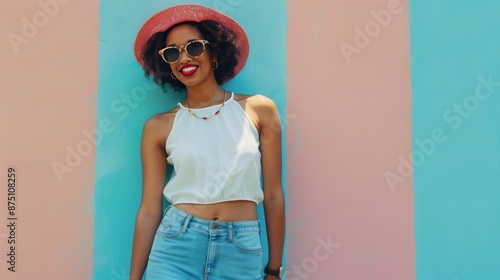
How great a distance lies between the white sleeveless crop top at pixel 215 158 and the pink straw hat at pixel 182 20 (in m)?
0.34

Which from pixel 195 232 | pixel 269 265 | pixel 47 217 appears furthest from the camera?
pixel 47 217

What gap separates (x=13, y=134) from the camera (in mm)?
2762

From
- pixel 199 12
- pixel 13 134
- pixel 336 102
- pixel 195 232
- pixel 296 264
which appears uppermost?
pixel 199 12

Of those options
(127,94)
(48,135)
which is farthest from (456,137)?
(48,135)

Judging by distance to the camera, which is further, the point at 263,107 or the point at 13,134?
the point at 13,134

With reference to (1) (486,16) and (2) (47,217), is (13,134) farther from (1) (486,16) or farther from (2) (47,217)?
(1) (486,16)

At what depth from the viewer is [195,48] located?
2.48m

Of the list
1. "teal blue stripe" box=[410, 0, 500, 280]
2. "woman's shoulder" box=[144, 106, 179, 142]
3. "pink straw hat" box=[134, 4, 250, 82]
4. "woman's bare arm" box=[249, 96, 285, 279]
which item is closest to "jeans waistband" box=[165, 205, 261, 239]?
"woman's bare arm" box=[249, 96, 285, 279]

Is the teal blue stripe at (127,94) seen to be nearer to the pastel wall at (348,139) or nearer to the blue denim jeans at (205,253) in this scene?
the pastel wall at (348,139)

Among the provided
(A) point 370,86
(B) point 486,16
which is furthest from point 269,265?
(B) point 486,16

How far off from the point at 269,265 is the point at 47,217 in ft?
3.59

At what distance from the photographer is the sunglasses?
2.48m

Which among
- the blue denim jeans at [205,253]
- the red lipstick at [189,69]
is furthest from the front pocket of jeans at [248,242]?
the red lipstick at [189,69]

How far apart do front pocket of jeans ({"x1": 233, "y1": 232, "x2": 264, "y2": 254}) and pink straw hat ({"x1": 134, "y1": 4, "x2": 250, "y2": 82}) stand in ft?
2.79
